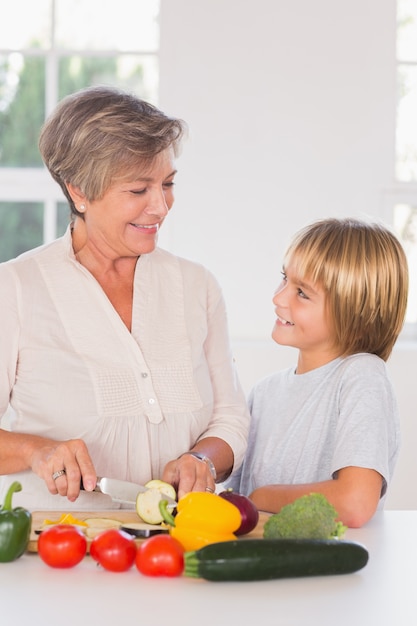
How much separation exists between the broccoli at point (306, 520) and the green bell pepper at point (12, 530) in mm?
396

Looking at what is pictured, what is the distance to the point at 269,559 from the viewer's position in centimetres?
149

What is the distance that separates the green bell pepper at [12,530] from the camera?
1563mm

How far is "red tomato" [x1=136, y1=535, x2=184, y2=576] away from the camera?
59.8 inches

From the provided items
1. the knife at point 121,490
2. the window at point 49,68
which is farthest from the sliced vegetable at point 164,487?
the window at point 49,68

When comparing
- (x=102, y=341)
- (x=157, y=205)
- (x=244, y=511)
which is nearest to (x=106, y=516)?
(x=244, y=511)

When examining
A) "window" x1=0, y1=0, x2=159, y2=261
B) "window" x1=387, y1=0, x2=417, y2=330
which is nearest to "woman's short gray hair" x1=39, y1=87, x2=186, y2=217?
A: "window" x1=0, y1=0, x2=159, y2=261

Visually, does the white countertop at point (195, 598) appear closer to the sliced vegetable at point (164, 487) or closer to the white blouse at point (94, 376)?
the sliced vegetable at point (164, 487)

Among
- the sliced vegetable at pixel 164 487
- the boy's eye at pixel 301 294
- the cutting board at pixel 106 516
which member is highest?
the boy's eye at pixel 301 294

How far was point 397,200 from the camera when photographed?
4266mm

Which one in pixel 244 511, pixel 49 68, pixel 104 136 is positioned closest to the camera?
pixel 244 511

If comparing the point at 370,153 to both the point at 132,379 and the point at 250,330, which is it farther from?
the point at 132,379

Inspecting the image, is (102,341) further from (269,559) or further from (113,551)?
(269,559)

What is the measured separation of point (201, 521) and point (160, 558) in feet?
0.35

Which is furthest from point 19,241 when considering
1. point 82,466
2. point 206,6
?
point 82,466
